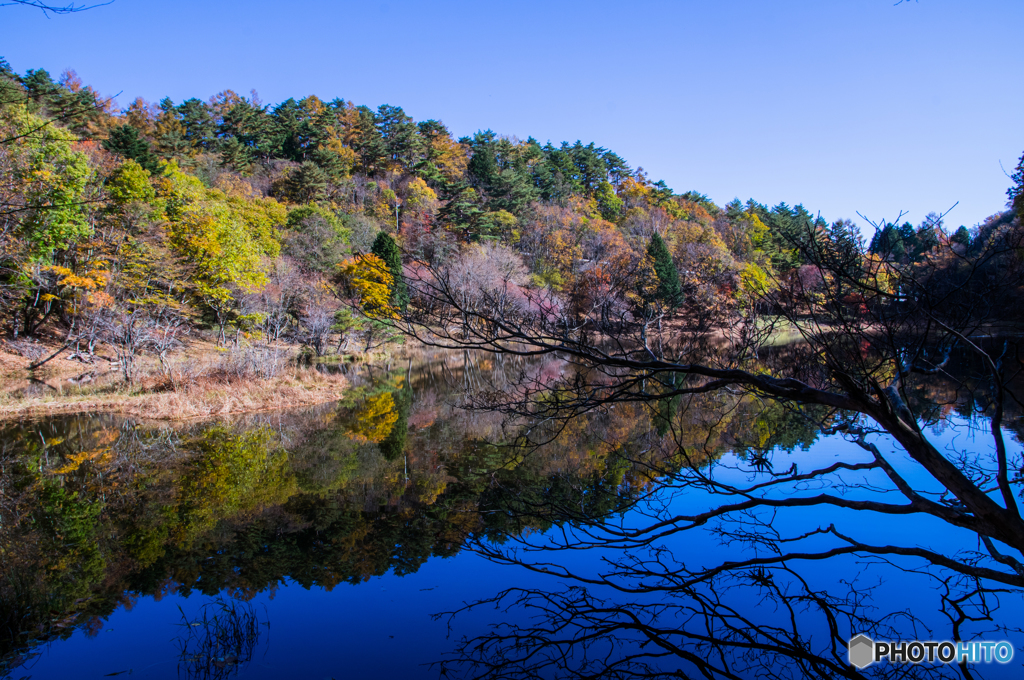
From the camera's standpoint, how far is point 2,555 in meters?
7.10

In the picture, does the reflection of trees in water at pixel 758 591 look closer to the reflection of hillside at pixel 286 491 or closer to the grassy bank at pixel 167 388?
the reflection of hillside at pixel 286 491

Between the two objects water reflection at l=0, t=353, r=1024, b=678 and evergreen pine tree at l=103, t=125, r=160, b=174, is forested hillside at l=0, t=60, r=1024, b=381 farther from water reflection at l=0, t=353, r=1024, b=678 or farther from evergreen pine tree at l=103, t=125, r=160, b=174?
water reflection at l=0, t=353, r=1024, b=678

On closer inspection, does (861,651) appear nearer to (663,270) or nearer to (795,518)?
(795,518)

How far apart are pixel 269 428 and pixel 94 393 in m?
7.90

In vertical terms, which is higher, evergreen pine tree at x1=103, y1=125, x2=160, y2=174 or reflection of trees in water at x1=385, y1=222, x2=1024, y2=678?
evergreen pine tree at x1=103, y1=125, x2=160, y2=174

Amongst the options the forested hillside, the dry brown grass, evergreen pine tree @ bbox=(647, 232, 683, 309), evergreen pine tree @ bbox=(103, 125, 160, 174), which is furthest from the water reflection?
Result: evergreen pine tree @ bbox=(103, 125, 160, 174)

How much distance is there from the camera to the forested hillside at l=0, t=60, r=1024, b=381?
508 inches

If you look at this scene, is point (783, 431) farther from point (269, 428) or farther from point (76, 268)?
point (76, 268)

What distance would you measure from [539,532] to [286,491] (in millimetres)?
4703

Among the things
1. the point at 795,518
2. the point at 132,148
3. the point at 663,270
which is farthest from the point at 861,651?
the point at 132,148

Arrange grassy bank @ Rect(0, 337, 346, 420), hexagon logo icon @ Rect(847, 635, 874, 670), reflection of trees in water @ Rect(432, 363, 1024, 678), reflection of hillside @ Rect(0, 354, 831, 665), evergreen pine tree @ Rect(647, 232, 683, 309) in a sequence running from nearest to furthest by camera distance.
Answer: reflection of trees in water @ Rect(432, 363, 1024, 678) < hexagon logo icon @ Rect(847, 635, 874, 670) < reflection of hillside @ Rect(0, 354, 831, 665) < grassy bank @ Rect(0, 337, 346, 420) < evergreen pine tree @ Rect(647, 232, 683, 309)

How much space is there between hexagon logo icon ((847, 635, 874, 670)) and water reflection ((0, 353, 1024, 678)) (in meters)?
0.09

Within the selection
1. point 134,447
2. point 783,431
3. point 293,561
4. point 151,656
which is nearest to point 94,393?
point 134,447

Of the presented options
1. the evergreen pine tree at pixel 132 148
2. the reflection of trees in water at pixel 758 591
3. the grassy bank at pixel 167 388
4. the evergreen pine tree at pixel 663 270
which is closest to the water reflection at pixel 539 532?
the reflection of trees in water at pixel 758 591
